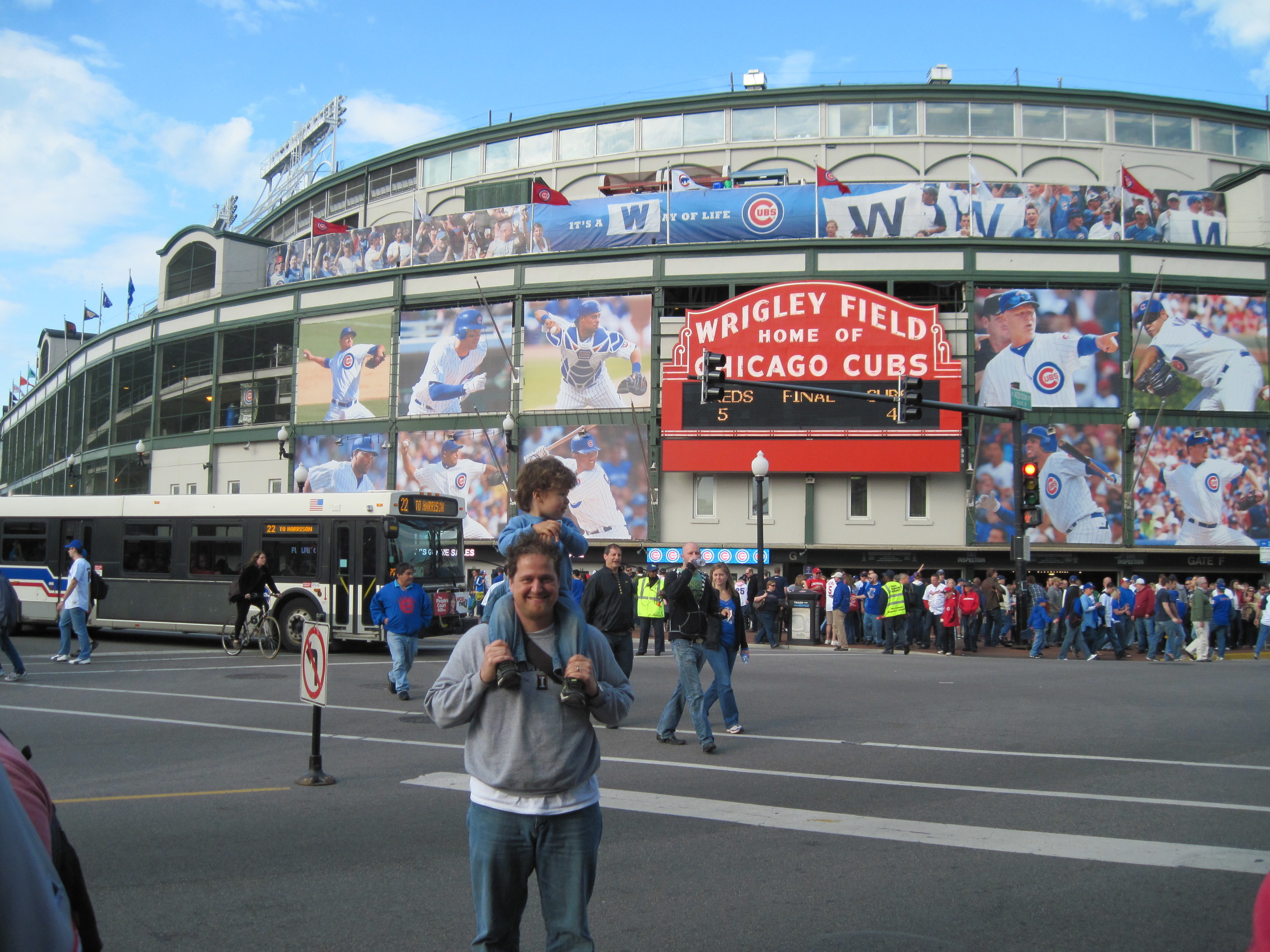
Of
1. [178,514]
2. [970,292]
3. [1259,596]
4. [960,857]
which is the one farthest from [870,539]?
[960,857]

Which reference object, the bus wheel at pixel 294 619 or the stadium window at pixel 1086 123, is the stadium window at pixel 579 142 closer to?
the stadium window at pixel 1086 123

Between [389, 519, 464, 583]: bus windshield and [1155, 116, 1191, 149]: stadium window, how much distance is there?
3889 cm

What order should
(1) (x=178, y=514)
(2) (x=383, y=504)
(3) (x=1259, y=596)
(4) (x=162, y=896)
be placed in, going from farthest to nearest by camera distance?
(3) (x=1259, y=596), (1) (x=178, y=514), (2) (x=383, y=504), (4) (x=162, y=896)

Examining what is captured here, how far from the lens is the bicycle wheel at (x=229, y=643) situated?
1928 centimetres

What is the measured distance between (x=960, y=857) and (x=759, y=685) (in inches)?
372

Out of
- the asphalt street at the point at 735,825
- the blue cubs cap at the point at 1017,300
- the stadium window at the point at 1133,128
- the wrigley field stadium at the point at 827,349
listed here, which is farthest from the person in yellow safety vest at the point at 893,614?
the stadium window at the point at 1133,128

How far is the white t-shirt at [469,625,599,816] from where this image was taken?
11.6ft

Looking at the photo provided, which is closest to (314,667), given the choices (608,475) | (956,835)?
(956,835)

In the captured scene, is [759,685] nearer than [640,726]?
No

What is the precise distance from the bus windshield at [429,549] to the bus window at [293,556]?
1.84 metres

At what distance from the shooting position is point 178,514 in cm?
2173

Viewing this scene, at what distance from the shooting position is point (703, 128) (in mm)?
45469

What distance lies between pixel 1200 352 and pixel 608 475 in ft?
68.8

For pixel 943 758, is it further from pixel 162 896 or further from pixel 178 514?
pixel 178 514
